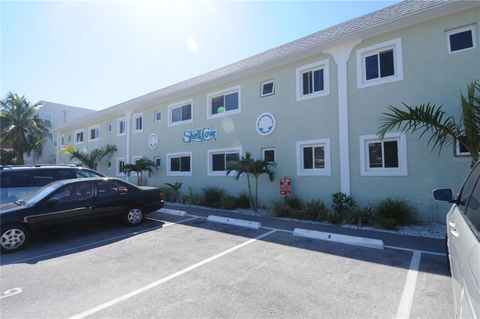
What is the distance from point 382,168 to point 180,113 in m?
10.9

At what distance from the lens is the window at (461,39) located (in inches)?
283

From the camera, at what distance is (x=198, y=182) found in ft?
44.4

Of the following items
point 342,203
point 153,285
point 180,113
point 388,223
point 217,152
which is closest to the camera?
point 153,285

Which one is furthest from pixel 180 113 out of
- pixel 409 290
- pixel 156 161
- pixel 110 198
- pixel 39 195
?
pixel 409 290

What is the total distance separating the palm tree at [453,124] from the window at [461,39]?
1156 millimetres

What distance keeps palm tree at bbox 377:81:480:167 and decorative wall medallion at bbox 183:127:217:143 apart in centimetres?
760

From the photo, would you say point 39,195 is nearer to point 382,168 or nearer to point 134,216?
point 134,216

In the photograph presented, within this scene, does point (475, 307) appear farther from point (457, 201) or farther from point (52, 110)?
point (52, 110)

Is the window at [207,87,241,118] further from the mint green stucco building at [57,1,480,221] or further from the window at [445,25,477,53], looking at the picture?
the window at [445,25,477,53]

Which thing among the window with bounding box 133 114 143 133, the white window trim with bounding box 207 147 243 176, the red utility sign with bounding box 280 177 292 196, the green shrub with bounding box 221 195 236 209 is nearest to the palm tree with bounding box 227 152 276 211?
the red utility sign with bounding box 280 177 292 196

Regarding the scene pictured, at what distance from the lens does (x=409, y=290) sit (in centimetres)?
374

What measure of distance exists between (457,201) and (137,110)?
17706 mm

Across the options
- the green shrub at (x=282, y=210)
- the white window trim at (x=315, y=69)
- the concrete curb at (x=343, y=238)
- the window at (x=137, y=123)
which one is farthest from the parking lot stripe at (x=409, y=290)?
the window at (x=137, y=123)

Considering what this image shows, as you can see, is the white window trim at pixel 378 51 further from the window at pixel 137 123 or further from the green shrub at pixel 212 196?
the window at pixel 137 123
